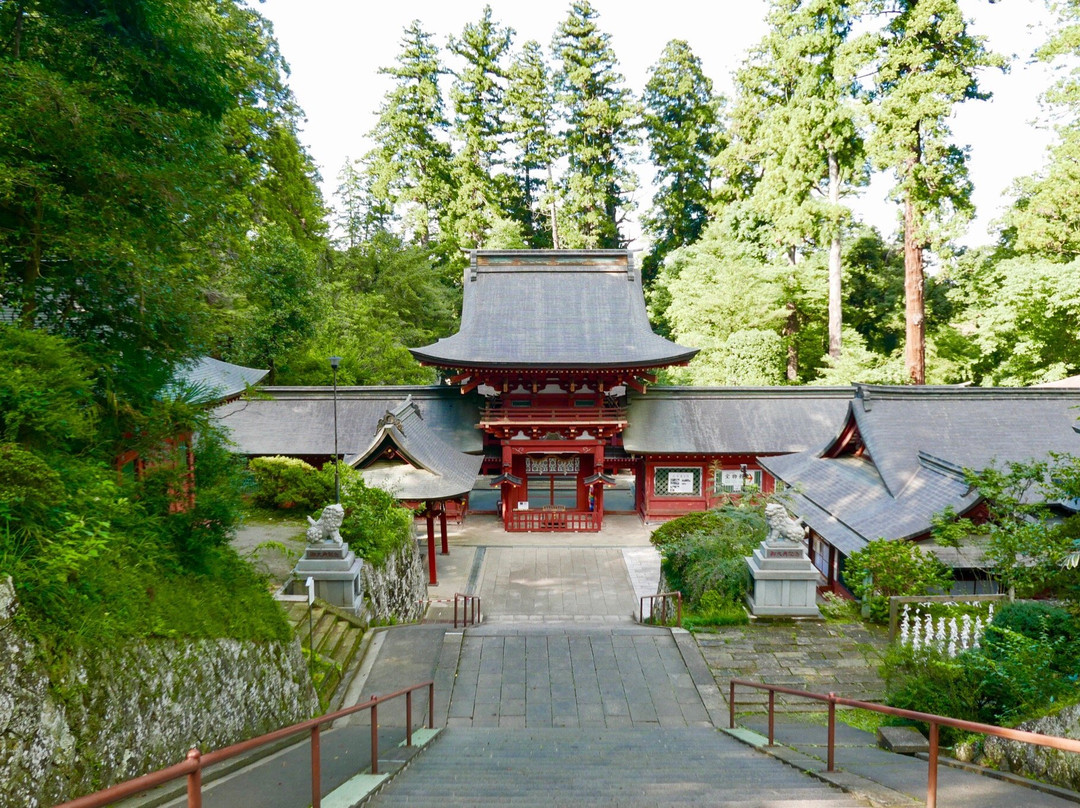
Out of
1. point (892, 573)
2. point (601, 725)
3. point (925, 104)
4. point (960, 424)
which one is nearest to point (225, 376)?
point (601, 725)

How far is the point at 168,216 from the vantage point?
6105 mm

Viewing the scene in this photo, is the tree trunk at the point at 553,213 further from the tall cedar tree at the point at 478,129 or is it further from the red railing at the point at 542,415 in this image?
the red railing at the point at 542,415

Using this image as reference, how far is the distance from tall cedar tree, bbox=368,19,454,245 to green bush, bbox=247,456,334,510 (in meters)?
23.3

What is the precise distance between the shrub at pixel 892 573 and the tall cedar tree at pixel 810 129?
652 inches

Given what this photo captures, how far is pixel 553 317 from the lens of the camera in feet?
66.2

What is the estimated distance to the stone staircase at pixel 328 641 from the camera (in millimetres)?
7590

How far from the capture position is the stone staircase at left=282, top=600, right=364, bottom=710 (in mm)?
7590

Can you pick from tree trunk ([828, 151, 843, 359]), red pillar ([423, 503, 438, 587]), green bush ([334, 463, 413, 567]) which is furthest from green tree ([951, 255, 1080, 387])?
green bush ([334, 463, 413, 567])

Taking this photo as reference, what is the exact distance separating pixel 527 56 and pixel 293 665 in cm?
3666

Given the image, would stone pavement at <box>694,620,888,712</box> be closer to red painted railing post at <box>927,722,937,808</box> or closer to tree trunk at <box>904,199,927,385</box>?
red painted railing post at <box>927,722,937,808</box>

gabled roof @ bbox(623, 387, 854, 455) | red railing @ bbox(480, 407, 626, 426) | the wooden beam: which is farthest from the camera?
gabled roof @ bbox(623, 387, 854, 455)

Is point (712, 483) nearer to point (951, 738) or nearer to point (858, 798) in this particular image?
point (951, 738)

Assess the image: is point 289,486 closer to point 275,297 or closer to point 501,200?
point 275,297

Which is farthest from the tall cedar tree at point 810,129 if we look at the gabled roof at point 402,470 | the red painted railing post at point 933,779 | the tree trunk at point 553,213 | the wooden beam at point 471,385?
the red painted railing post at point 933,779
